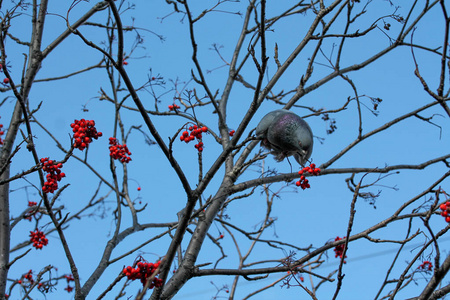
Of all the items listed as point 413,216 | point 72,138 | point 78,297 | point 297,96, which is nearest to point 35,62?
point 72,138

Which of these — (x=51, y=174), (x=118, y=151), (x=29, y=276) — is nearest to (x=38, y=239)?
(x=29, y=276)

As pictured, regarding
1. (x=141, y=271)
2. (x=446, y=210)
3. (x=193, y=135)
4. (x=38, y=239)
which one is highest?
(x=38, y=239)

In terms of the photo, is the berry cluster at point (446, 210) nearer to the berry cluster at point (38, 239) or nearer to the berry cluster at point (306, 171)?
the berry cluster at point (306, 171)

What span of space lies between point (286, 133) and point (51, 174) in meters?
1.57

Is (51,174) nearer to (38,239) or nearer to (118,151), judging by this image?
(118,151)

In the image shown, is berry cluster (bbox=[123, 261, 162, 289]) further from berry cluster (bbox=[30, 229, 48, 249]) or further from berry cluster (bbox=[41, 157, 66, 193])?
berry cluster (bbox=[30, 229, 48, 249])

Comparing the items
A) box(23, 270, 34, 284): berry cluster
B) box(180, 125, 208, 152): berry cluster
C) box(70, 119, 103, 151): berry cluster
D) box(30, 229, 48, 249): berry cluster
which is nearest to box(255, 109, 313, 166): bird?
box(180, 125, 208, 152): berry cluster

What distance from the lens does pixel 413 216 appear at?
2984 millimetres

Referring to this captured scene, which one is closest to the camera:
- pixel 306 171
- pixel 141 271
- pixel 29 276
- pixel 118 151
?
pixel 141 271

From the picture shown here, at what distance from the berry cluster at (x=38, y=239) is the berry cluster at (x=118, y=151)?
3.57 feet

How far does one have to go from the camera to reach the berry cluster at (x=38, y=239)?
4527 mm

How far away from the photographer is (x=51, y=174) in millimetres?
3133

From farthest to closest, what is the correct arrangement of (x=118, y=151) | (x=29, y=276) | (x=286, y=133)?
(x=29, y=276)
(x=118, y=151)
(x=286, y=133)

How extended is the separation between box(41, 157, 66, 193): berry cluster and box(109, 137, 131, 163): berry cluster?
1144 millimetres
